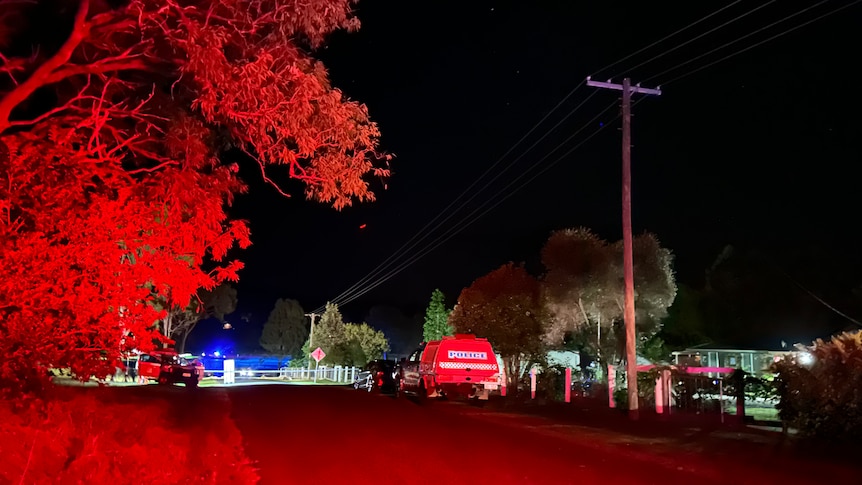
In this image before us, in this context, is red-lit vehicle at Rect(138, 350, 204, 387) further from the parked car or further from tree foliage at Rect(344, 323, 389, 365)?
tree foliage at Rect(344, 323, 389, 365)

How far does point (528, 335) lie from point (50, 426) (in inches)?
980

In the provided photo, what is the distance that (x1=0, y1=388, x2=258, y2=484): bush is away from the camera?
820 centimetres

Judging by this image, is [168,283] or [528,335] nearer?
[168,283]

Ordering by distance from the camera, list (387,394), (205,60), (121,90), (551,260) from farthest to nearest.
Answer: (551,260) < (387,394) < (121,90) < (205,60)

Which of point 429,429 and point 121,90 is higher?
point 121,90

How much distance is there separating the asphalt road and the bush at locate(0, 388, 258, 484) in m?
0.72

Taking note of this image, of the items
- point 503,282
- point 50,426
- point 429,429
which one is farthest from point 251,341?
point 50,426

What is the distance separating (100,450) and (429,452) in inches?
219

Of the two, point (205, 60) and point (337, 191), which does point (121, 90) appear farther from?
point (337, 191)

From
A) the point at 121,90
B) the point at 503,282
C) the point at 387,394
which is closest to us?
the point at 121,90

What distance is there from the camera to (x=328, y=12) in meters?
9.92

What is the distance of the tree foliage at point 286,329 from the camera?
80.6 m

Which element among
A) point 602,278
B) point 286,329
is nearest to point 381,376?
point 602,278

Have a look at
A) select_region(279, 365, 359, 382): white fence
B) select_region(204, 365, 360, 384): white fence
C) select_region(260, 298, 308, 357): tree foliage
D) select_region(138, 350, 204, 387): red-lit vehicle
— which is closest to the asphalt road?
select_region(138, 350, 204, 387): red-lit vehicle
